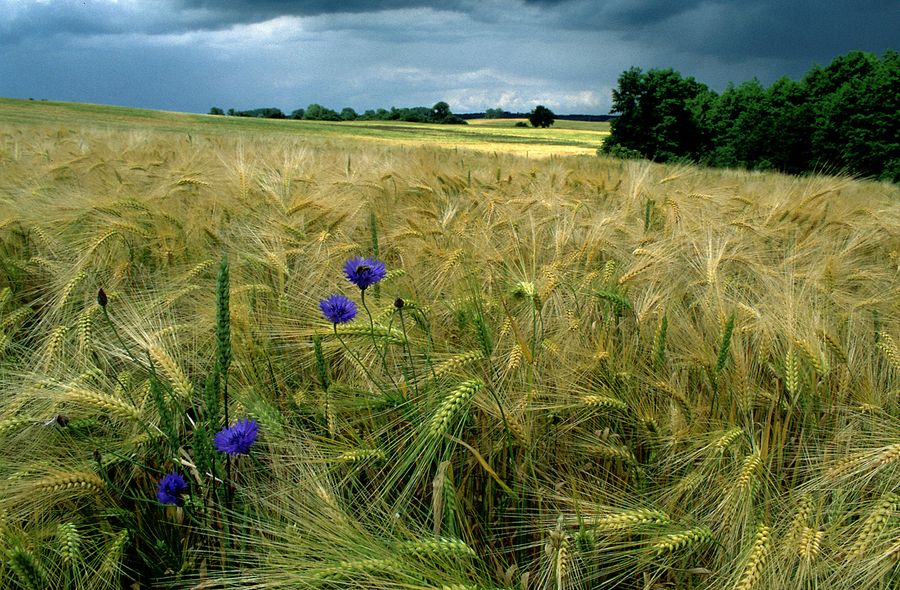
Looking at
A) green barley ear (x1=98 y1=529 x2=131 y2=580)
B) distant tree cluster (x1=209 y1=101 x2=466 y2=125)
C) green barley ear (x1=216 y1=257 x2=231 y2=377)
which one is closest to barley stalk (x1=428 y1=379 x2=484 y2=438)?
green barley ear (x1=216 y1=257 x2=231 y2=377)

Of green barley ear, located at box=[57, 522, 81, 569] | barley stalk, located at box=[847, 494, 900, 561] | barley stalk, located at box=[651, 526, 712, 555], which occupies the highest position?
barley stalk, located at box=[847, 494, 900, 561]

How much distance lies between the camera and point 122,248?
257cm

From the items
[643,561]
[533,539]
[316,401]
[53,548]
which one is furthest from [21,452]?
[643,561]

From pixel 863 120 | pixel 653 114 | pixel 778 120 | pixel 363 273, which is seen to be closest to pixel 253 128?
pixel 653 114

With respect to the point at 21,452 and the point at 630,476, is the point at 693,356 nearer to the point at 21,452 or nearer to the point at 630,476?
the point at 630,476

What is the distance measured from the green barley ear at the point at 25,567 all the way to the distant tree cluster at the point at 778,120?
17.1 metres

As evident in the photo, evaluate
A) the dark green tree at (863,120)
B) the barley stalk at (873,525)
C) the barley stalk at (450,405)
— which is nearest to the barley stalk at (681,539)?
the barley stalk at (873,525)

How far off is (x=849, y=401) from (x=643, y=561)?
2.52 feet

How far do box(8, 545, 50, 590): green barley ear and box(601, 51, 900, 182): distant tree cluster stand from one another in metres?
17.1

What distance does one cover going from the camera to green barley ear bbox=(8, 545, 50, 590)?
1.00 meters

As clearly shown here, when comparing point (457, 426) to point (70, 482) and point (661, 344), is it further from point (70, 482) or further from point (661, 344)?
point (70, 482)

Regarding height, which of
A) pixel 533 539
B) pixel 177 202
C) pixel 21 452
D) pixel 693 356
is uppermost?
pixel 177 202

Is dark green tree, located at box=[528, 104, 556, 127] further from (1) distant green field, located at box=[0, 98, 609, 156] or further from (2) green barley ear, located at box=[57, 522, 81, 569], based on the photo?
(2) green barley ear, located at box=[57, 522, 81, 569]

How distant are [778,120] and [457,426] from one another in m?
26.3
